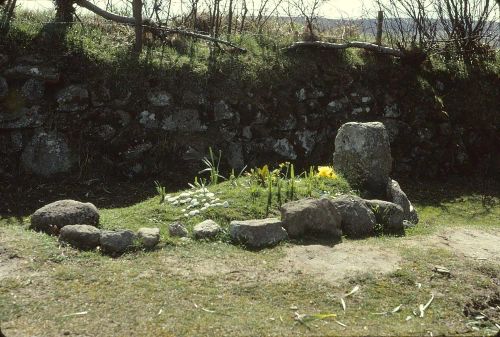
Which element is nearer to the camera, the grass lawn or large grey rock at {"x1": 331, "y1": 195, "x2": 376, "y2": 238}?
the grass lawn

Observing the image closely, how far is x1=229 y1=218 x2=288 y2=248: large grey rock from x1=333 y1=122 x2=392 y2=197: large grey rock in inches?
87.2

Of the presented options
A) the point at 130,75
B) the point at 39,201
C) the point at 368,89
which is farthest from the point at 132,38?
the point at 368,89

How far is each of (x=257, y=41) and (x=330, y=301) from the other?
278 inches

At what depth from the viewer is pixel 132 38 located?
32.7ft

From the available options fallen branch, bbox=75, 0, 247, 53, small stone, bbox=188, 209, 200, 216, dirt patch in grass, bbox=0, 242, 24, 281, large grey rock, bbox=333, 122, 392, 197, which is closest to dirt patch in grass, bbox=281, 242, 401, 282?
small stone, bbox=188, 209, 200, 216

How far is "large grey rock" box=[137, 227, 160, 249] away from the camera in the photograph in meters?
5.53

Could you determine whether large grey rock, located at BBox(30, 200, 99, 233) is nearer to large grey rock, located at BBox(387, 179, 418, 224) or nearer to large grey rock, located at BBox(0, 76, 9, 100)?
large grey rock, located at BBox(0, 76, 9, 100)

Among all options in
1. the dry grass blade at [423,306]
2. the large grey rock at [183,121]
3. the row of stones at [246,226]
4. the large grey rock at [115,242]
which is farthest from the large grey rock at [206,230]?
the large grey rock at [183,121]

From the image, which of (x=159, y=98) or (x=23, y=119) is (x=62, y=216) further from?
(x=159, y=98)

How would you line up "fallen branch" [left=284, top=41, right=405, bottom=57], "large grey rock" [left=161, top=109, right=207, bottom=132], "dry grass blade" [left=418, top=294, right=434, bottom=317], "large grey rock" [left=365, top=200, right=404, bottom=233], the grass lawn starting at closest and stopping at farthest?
the grass lawn, "dry grass blade" [left=418, top=294, right=434, bottom=317], "large grey rock" [left=365, top=200, right=404, bottom=233], "large grey rock" [left=161, top=109, right=207, bottom=132], "fallen branch" [left=284, top=41, right=405, bottom=57]

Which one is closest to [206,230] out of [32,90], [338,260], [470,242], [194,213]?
[194,213]

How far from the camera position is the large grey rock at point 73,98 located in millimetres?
8539

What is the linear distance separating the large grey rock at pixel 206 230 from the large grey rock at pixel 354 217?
1.40 m

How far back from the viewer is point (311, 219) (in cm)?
601
